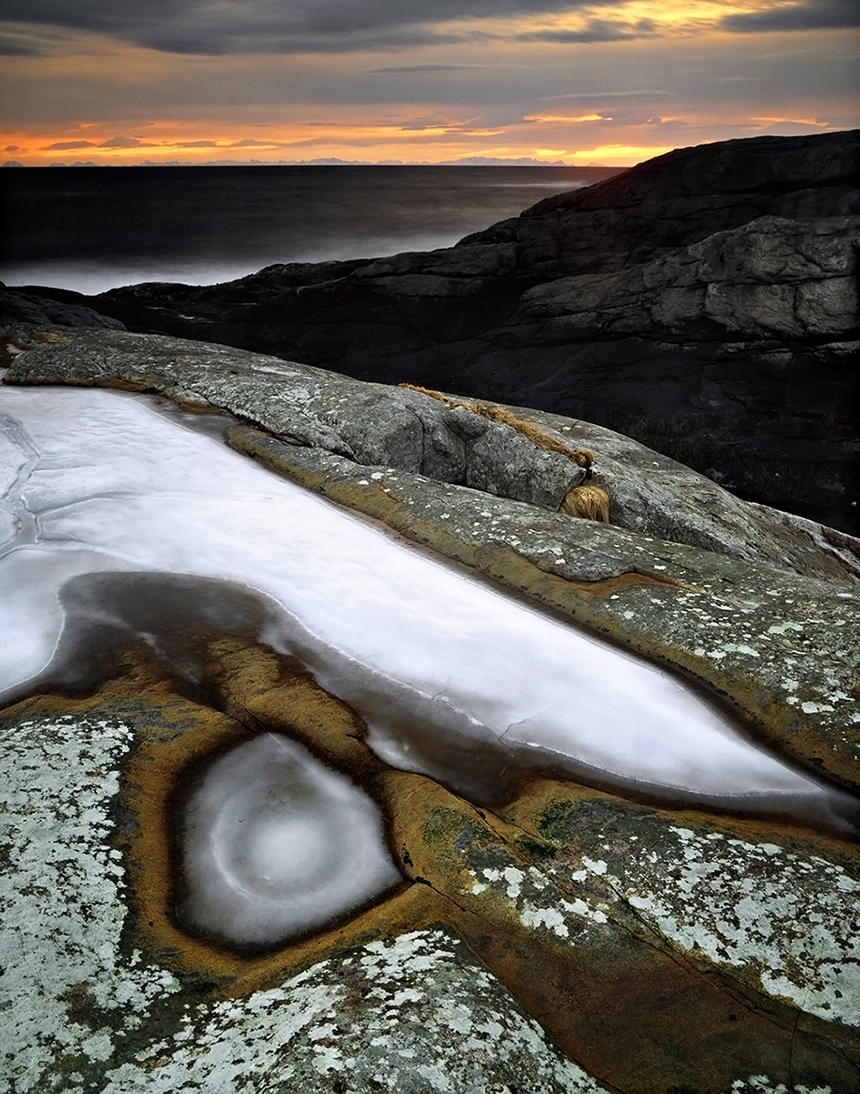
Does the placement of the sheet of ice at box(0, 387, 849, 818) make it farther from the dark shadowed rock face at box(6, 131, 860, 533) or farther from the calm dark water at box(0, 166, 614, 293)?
the calm dark water at box(0, 166, 614, 293)

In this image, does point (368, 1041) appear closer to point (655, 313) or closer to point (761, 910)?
point (761, 910)

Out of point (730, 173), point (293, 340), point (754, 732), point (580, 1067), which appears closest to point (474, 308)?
point (293, 340)

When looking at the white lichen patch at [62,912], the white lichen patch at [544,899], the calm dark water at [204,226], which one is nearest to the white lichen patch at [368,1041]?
the white lichen patch at [62,912]

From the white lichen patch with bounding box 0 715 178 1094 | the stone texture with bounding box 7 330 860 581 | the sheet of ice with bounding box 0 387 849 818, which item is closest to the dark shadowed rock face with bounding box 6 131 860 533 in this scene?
the stone texture with bounding box 7 330 860 581

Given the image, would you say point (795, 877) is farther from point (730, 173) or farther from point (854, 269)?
point (730, 173)

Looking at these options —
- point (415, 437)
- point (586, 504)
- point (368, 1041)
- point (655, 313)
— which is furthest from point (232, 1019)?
point (655, 313)
